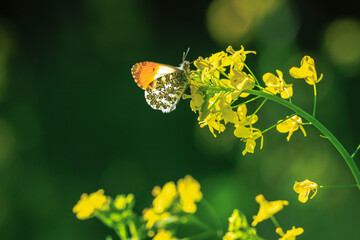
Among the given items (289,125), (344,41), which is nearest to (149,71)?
(289,125)

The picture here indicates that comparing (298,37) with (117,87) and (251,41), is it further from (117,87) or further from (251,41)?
(117,87)

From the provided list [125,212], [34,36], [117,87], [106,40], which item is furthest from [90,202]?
[34,36]

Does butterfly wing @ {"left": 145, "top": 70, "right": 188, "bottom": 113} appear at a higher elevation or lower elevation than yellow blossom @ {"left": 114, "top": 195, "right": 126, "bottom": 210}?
higher

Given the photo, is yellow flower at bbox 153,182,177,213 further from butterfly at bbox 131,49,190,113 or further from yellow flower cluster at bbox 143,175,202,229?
butterfly at bbox 131,49,190,113

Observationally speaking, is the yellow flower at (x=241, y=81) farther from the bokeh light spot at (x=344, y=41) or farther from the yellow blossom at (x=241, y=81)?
the bokeh light spot at (x=344, y=41)

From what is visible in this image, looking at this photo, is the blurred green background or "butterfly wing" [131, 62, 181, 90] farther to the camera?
the blurred green background

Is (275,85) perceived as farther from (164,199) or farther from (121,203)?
(121,203)

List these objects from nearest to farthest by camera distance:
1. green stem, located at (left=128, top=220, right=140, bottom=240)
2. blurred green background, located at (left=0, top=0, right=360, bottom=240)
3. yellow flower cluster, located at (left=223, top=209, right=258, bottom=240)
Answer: yellow flower cluster, located at (left=223, top=209, right=258, bottom=240) → green stem, located at (left=128, top=220, right=140, bottom=240) → blurred green background, located at (left=0, top=0, right=360, bottom=240)

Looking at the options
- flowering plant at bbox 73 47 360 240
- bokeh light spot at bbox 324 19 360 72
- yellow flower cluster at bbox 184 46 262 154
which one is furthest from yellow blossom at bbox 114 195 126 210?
bokeh light spot at bbox 324 19 360 72
